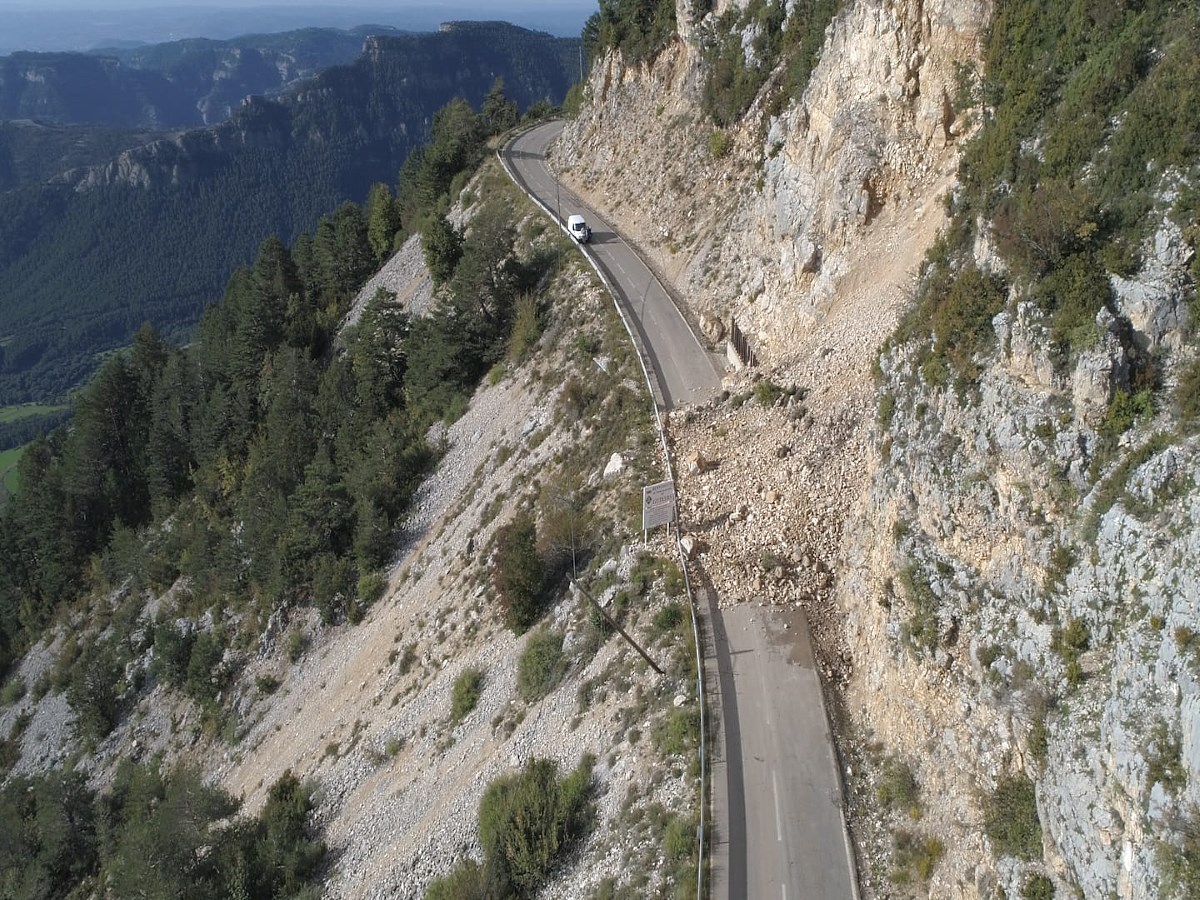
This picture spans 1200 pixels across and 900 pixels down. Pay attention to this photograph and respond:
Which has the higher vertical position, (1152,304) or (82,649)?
(1152,304)

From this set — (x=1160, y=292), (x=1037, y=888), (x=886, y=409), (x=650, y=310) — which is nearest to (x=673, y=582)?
(x=886, y=409)

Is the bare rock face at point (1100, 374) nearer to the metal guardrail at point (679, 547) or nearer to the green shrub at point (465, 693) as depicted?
the metal guardrail at point (679, 547)

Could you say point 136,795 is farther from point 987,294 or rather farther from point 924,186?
point 924,186

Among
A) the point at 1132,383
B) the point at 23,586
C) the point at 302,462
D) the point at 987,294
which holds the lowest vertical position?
the point at 23,586


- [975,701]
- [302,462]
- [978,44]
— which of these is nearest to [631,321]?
[978,44]

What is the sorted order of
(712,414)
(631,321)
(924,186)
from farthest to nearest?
(631,321) < (712,414) < (924,186)
